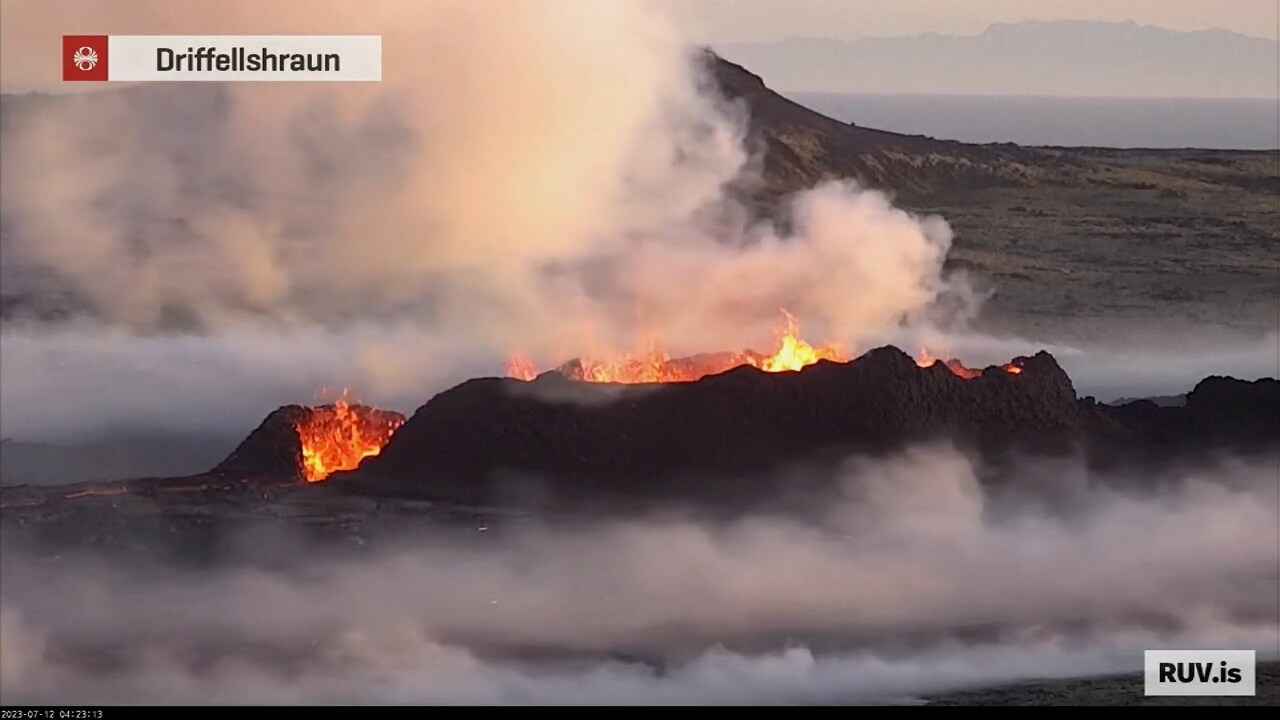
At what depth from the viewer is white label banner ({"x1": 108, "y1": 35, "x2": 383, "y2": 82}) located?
5.33 m

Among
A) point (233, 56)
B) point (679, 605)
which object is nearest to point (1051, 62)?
point (679, 605)

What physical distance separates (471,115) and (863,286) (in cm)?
157

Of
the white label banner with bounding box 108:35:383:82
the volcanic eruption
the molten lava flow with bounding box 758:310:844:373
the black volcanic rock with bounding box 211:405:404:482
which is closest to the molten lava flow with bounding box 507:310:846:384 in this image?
the molten lava flow with bounding box 758:310:844:373

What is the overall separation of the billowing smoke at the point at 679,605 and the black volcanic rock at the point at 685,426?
0.13m

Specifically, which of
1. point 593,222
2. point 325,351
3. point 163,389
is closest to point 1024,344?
point 593,222

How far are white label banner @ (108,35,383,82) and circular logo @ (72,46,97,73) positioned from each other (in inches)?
2.4

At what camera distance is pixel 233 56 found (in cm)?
534

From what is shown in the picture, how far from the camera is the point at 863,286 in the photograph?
5.50 meters

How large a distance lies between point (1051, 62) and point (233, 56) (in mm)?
3023

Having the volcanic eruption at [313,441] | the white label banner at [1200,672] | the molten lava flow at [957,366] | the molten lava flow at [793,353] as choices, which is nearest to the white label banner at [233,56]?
the volcanic eruption at [313,441]

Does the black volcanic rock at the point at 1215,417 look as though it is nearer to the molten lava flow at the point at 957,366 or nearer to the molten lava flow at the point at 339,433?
the molten lava flow at the point at 957,366

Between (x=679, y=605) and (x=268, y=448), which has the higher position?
(x=268, y=448)

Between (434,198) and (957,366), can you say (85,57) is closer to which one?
(434,198)

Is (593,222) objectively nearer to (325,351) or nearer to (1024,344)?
(325,351)
